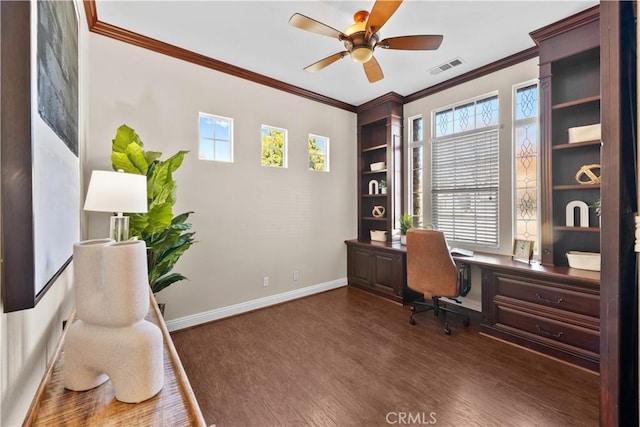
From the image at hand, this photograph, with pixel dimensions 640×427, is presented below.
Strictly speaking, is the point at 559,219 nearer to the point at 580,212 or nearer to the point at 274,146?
the point at 580,212

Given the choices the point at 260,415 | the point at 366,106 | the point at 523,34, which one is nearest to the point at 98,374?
the point at 260,415

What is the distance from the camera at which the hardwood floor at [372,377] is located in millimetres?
1744

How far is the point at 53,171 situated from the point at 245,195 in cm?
236

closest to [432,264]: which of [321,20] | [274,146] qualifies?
[274,146]

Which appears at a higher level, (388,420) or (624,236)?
(624,236)

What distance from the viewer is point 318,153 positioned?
13.9 feet

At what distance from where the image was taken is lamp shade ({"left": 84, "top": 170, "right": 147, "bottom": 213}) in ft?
5.49

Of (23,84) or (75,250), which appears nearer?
(23,84)

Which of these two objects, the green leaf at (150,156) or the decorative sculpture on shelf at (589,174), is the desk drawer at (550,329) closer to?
the decorative sculpture on shelf at (589,174)

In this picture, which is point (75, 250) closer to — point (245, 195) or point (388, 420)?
point (388, 420)

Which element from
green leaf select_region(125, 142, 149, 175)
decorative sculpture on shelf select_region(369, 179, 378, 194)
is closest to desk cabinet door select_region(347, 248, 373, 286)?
decorative sculpture on shelf select_region(369, 179, 378, 194)

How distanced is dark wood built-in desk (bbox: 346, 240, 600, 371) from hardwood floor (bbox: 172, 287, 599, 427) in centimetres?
15

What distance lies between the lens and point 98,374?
0.85 metres

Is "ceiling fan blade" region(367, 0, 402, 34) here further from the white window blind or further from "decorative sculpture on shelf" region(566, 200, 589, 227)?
"decorative sculpture on shelf" region(566, 200, 589, 227)
